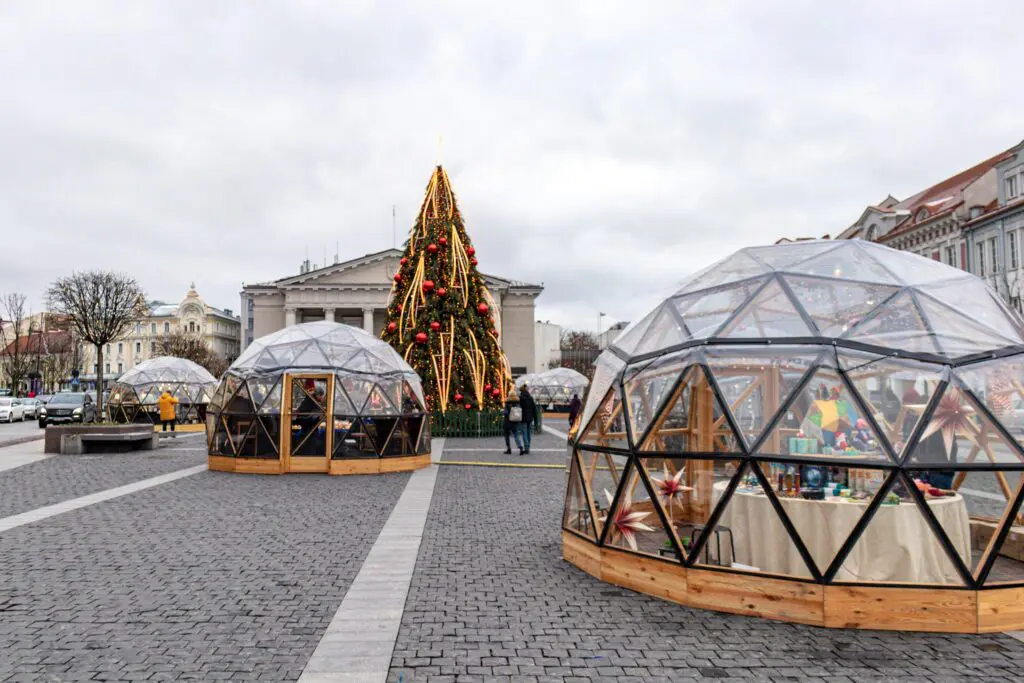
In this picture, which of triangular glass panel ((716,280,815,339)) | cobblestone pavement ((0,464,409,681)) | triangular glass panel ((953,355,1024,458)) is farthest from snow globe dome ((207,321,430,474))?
triangular glass panel ((953,355,1024,458))

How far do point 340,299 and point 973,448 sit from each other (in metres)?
58.2

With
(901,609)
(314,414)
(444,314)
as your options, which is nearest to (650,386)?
(901,609)

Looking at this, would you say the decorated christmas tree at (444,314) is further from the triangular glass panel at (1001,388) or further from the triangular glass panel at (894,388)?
the triangular glass panel at (1001,388)

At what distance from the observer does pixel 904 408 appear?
587cm

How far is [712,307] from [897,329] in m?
1.58

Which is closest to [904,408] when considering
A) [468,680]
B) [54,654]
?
[468,680]

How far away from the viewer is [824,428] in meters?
5.96

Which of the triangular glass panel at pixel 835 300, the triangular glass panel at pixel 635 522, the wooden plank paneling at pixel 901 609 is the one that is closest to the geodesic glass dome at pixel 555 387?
the triangular glass panel at pixel 635 522

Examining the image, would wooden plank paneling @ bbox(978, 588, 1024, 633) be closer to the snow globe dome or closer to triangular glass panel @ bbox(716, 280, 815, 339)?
triangular glass panel @ bbox(716, 280, 815, 339)

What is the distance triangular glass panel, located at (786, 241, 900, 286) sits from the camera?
6738 mm

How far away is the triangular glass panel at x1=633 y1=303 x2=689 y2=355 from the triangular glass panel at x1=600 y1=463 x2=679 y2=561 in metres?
1.21

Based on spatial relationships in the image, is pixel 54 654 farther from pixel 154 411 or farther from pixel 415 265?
pixel 154 411

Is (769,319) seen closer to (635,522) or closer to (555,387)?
(635,522)

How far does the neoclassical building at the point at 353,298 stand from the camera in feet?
199
